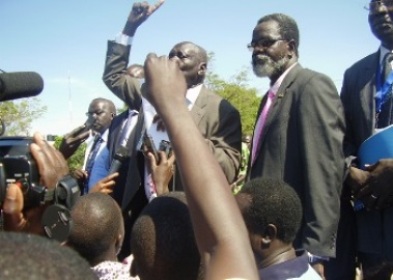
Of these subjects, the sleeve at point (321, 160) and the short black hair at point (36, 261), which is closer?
the short black hair at point (36, 261)

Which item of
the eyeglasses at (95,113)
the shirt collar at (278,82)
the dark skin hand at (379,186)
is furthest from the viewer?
the eyeglasses at (95,113)

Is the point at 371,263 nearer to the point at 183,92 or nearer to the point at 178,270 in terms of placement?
the point at 178,270

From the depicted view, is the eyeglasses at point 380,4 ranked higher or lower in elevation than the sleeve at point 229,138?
higher

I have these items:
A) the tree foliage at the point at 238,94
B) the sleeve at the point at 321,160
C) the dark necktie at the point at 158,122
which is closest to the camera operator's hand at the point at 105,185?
the dark necktie at the point at 158,122

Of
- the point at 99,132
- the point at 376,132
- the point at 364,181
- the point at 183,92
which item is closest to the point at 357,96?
the point at 376,132

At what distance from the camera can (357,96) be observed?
3.46m

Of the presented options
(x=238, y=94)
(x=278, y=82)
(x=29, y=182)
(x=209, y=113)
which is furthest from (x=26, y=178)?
(x=238, y=94)

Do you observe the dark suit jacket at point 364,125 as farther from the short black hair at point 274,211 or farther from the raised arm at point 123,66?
the raised arm at point 123,66

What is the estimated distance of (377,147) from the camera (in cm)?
322

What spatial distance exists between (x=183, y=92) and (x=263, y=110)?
202 cm

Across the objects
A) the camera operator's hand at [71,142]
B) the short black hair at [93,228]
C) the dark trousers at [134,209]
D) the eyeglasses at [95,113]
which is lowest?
the eyeglasses at [95,113]

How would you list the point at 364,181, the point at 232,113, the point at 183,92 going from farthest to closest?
the point at 232,113, the point at 364,181, the point at 183,92

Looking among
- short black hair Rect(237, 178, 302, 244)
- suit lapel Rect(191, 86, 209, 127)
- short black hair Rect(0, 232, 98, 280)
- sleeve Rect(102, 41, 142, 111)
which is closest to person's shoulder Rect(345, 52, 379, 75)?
suit lapel Rect(191, 86, 209, 127)

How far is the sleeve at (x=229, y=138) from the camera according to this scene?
3.77 m
